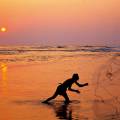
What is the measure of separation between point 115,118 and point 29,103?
419 centimetres

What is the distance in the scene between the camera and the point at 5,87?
18812mm

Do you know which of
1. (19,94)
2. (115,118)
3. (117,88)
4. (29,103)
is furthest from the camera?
(117,88)

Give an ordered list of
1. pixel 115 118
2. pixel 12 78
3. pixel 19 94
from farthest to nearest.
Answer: pixel 12 78
pixel 19 94
pixel 115 118

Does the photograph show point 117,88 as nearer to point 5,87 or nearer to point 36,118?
point 5,87

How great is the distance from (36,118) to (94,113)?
1.97m

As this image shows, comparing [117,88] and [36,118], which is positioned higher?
[117,88]

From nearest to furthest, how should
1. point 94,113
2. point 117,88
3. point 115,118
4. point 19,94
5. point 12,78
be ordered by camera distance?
point 115,118
point 94,113
point 19,94
point 117,88
point 12,78

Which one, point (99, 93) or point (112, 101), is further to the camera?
Answer: point (99, 93)

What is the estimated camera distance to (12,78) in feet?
75.4

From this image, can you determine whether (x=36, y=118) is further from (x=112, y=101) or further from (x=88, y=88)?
(x=88, y=88)

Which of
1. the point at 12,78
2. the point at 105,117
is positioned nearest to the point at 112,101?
the point at 105,117

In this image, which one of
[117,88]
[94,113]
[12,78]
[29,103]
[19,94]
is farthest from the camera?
[12,78]

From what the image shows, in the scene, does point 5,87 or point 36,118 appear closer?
point 36,118

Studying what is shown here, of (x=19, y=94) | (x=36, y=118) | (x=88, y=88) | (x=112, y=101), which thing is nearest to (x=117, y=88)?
(x=88, y=88)
